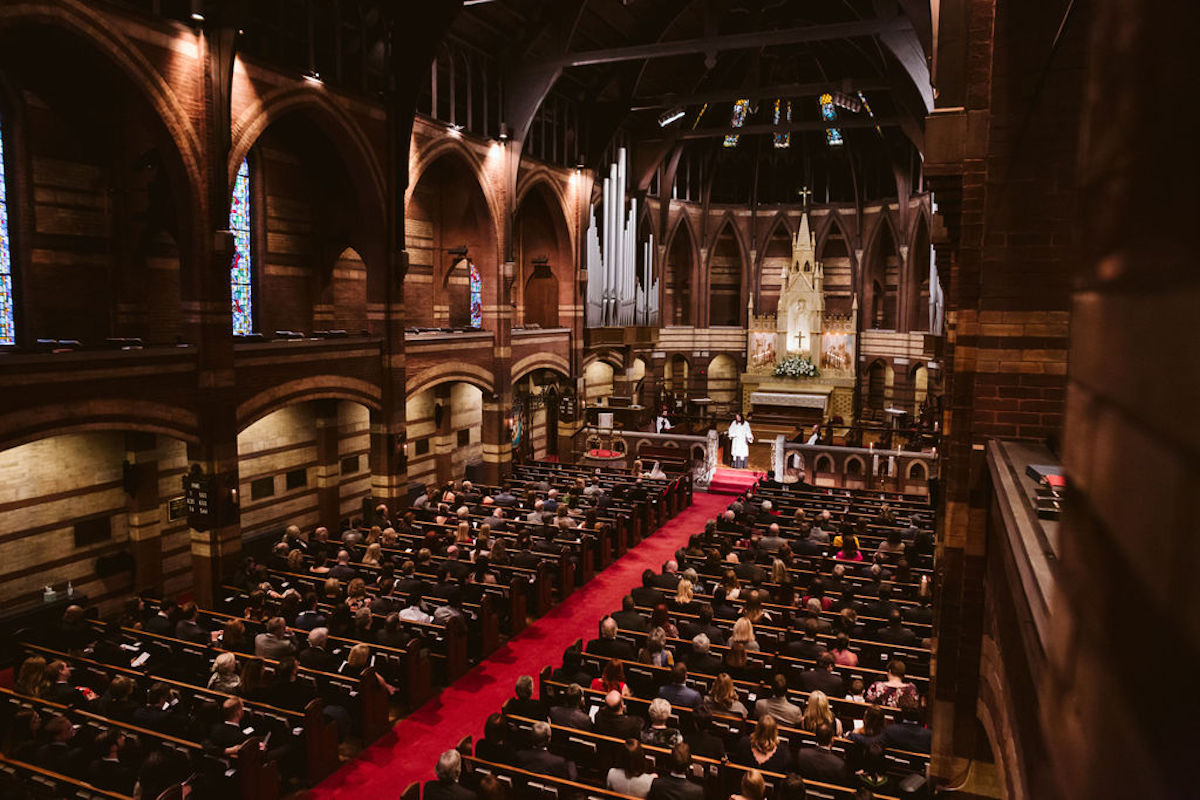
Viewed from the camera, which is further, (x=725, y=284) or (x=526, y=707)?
(x=725, y=284)

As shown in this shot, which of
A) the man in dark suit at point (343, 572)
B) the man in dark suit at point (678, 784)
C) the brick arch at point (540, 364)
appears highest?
the brick arch at point (540, 364)

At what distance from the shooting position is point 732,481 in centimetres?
2483

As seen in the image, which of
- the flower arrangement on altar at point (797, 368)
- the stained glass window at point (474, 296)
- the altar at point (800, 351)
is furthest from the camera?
the flower arrangement on altar at point (797, 368)

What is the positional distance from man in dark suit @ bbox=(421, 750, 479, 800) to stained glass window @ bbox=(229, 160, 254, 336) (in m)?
12.8

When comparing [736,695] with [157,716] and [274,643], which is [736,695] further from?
[157,716]

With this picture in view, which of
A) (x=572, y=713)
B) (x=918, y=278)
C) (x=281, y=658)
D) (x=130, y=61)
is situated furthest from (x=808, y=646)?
(x=918, y=278)

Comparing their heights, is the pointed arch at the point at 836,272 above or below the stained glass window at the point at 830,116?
below

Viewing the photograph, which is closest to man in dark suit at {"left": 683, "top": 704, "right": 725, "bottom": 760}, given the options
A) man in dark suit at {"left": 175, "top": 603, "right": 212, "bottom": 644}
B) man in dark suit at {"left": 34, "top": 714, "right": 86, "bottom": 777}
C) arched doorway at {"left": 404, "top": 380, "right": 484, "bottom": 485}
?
man in dark suit at {"left": 34, "top": 714, "right": 86, "bottom": 777}

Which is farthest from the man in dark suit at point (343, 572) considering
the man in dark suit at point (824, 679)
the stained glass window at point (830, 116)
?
the stained glass window at point (830, 116)

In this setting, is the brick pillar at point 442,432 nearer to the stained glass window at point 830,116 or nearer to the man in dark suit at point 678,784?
the man in dark suit at point 678,784

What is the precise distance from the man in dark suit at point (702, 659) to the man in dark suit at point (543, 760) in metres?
2.39

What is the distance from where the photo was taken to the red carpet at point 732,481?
80.0 feet

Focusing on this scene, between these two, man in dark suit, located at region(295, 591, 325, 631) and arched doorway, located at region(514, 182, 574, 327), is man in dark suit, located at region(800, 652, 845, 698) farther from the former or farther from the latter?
arched doorway, located at region(514, 182, 574, 327)

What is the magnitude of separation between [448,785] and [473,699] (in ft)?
13.7
